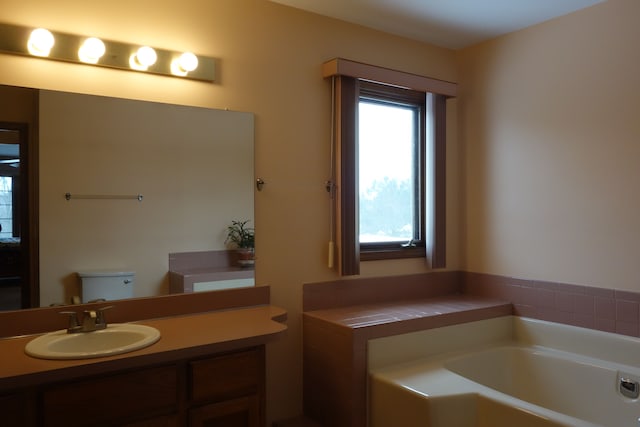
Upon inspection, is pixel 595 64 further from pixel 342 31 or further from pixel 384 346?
pixel 384 346

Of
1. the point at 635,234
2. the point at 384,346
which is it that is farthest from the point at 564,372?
the point at 384,346

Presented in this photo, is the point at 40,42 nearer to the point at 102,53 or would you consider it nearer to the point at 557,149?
the point at 102,53

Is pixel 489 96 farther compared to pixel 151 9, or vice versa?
pixel 489 96

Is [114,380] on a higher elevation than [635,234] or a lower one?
lower

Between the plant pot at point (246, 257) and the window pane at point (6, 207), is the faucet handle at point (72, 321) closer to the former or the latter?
the window pane at point (6, 207)

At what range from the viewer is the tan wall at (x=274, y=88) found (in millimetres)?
2139

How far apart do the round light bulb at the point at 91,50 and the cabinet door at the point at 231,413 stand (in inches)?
58.0

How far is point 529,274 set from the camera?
2893 mm

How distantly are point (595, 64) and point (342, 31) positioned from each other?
4.45 feet

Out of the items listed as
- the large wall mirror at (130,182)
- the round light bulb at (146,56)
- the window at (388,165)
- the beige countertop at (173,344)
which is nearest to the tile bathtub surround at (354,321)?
the window at (388,165)

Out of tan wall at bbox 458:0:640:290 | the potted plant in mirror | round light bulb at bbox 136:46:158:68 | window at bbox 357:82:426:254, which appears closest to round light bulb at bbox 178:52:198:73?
round light bulb at bbox 136:46:158:68

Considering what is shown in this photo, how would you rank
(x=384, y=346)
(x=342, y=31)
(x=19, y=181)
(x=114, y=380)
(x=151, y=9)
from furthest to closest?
(x=342, y=31)
(x=384, y=346)
(x=151, y=9)
(x=19, y=181)
(x=114, y=380)

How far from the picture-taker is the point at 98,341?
1.85m

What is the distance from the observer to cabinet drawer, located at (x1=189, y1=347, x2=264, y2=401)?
1.83 m
